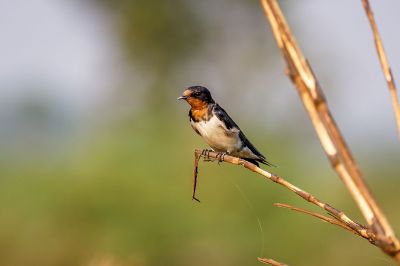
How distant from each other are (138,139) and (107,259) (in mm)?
8556

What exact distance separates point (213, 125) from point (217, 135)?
60 millimetres

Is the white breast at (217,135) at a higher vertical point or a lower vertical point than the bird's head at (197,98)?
lower

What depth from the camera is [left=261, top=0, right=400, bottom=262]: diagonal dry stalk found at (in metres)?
0.76

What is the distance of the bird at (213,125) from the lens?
193 inches

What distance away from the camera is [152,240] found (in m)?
9.98

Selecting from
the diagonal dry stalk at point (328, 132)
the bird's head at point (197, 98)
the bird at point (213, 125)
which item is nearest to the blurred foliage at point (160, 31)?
the bird at point (213, 125)

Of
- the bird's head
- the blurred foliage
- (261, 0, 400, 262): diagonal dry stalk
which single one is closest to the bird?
the bird's head

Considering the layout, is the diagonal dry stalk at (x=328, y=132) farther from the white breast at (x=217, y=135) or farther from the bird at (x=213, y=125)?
the white breast at (x=217, y=135)

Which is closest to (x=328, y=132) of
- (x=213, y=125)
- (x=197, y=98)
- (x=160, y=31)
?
(x=197, y=98)

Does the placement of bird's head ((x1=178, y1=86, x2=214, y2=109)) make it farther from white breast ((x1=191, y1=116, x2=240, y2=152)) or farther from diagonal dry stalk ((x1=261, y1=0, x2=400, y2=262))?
diagonal dry stalk ((x1=261, y1=0, x2=400, y2=262))

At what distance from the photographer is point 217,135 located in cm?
500

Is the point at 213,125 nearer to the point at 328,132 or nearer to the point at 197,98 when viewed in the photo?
the point at 197,98

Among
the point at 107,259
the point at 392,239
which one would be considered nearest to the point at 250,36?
the point at 107,259

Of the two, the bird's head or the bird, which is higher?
the bird's head
